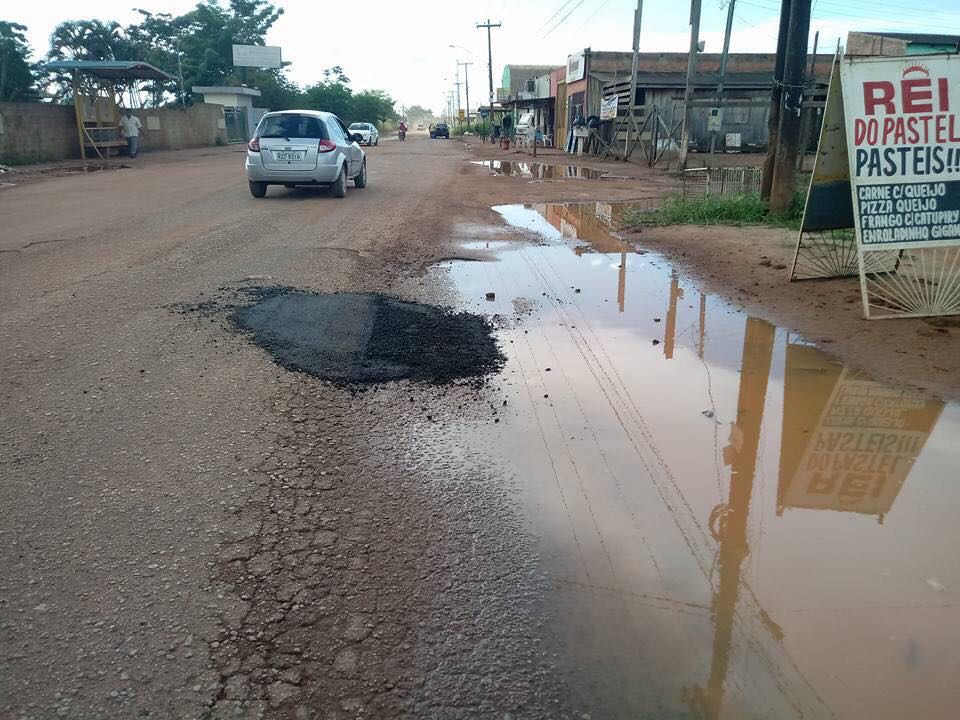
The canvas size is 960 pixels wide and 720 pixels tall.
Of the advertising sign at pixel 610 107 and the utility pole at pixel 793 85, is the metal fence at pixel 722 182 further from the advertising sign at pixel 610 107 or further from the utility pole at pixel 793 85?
the advertising sign at pixel 610 107

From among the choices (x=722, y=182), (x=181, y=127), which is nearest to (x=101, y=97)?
(x=181, y=127)

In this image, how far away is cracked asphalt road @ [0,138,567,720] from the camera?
7.59 feet

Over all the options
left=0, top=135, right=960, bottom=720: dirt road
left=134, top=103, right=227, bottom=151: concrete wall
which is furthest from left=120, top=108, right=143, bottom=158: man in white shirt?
left=0, top=135, right=960, bottom=720: dirt road

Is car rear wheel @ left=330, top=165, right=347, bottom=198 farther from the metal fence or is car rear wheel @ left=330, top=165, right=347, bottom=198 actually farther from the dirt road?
the dirt road

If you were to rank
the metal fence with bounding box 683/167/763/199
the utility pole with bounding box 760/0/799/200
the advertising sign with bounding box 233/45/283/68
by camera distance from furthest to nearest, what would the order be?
the advertising sign with bounding box 233/45/283/68 < the metal fence with bounding box 683/167/763/199 < the utility pole with bounding box 760/0/799/200

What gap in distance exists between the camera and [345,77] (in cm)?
7538

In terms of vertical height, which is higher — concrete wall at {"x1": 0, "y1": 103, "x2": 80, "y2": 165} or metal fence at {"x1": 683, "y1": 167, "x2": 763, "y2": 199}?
concrete wall at {"x1": 0, "y1": 103, "x2": 80, "y2": 165}

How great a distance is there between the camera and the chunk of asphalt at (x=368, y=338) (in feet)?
16.7

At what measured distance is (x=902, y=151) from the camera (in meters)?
6.20

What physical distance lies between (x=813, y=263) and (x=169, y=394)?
7140 millimetres

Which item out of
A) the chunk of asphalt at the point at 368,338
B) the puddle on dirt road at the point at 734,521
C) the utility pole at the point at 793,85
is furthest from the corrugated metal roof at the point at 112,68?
the puddle on dirt road at the point at 734,521

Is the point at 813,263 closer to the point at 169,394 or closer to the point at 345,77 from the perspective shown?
the point at 169,394

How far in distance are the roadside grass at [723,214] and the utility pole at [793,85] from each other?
748mm

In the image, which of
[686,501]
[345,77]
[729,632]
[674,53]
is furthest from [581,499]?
[345,77]
